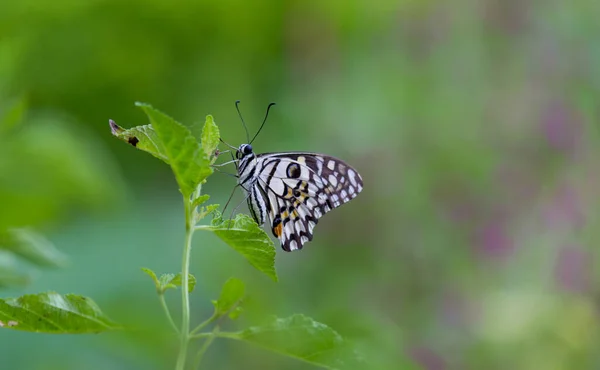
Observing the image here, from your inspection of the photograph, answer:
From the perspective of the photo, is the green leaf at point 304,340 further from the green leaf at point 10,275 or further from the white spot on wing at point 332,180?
the white spot on wing at point 332,180

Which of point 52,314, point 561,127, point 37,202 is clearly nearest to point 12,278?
point 37,202

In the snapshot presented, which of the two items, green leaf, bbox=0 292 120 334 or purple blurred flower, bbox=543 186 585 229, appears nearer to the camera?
green leaf, bbox=0 292 120 334

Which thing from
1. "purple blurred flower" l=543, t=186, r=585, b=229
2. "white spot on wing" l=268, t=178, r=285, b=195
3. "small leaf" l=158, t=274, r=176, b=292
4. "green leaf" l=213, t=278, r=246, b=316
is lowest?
"small leaf" l=158, t=274, r=176, b=292

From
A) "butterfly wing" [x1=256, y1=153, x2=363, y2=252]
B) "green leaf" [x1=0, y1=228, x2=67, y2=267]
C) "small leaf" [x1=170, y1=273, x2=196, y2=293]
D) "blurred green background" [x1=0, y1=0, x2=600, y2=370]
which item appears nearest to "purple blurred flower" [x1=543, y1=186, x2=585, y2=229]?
"blurred green background" [x1=0, y1=0, x2=600, y2=370]

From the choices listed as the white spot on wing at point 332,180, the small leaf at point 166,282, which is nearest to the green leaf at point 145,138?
the small leaf at point 166,282

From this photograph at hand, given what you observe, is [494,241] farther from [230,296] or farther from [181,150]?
[181,150]

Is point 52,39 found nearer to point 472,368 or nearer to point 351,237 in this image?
point 351,237

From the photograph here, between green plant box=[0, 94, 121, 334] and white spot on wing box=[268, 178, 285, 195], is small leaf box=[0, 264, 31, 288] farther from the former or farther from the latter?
white spot on wing box=[268, 178, 285, 195]
